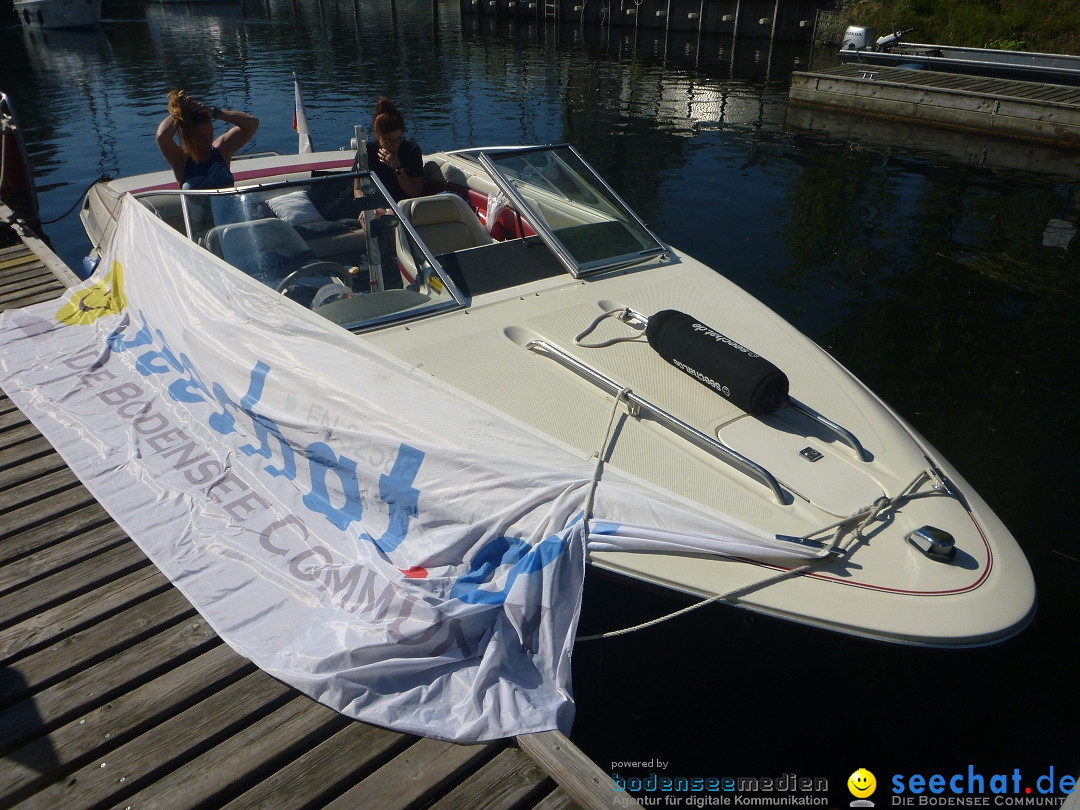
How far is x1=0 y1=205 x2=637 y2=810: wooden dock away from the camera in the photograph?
263 cm

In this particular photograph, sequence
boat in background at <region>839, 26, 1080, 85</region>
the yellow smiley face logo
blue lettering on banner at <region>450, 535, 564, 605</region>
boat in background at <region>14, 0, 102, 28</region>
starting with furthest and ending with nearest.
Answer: boat in background at <region>14, 0, 102, 28</region>
boat in background at <region>839, 26, 1080, 85</region>
the yellow smiley face logo
blue lettering on banner at <region>450, 535, 564, 605</region>

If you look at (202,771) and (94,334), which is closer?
(202,771)

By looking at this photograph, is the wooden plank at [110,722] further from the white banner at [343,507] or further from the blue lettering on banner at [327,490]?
the blue lettering on banner at [327,490]

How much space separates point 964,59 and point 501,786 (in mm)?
20002

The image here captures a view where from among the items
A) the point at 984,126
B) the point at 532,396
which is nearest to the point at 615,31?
the point at 984,126

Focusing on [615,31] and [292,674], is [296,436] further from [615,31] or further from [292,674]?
[615,31]

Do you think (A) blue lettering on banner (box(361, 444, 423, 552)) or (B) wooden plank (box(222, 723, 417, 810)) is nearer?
(B) wooden plank (box(222, 723, 417, 810))

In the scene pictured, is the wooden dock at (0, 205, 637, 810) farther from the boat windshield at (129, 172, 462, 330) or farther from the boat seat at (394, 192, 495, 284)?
the boat seat at (394, 192, 495, 284)

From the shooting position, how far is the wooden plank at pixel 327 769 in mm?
2609

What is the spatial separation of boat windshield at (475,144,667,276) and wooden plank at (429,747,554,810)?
115 inches

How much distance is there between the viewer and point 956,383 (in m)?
6.53

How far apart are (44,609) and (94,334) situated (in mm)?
2647

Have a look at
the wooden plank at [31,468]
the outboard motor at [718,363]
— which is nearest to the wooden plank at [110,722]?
the wooden plank at [31,468]

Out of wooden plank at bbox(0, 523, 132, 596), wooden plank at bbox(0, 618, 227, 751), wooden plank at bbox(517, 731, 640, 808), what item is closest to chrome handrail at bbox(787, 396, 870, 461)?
wooden plank at bbox(517, 731, 640, 808)
